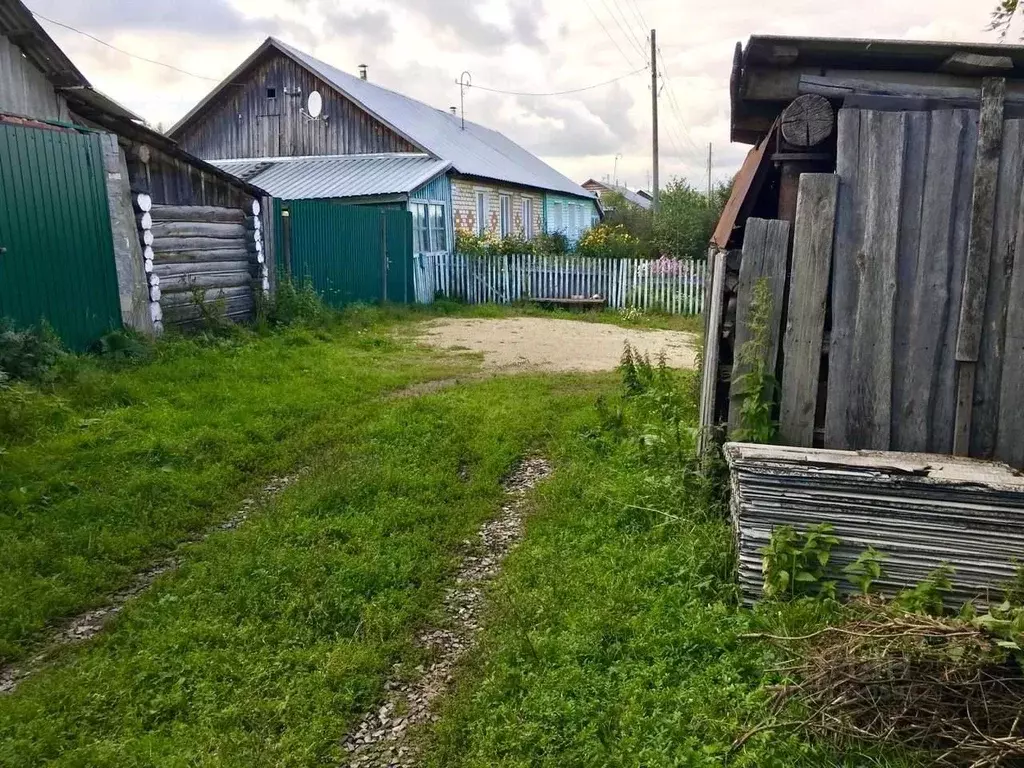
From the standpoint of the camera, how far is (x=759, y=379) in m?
3.98

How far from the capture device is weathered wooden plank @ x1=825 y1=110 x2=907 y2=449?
378 centimetres

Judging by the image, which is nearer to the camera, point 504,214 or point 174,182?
point 174,182

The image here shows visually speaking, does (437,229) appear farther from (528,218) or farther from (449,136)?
(528,218)

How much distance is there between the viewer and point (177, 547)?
173 inches

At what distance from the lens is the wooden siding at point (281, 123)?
1962 centimetres

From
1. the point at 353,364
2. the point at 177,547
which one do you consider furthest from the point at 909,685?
the point at 353,364

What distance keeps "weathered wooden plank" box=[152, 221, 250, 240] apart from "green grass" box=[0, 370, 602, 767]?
530 cm

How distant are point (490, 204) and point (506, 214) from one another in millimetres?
1353

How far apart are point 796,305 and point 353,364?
241 inches

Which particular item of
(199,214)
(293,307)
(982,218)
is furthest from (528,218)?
(982,218)

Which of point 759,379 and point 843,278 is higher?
point 843,278

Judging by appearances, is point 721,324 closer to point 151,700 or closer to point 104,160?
point 151,700

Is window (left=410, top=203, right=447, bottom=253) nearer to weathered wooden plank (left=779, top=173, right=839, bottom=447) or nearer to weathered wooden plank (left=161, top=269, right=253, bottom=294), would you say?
weathered wooden plank (left=161, top=269, right=253, bottom=294)

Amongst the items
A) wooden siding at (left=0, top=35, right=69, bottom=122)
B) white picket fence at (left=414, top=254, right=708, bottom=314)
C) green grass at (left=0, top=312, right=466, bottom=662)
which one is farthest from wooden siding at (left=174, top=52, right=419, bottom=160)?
green grass at (left=0, top=312, right=466, bottom=662)
